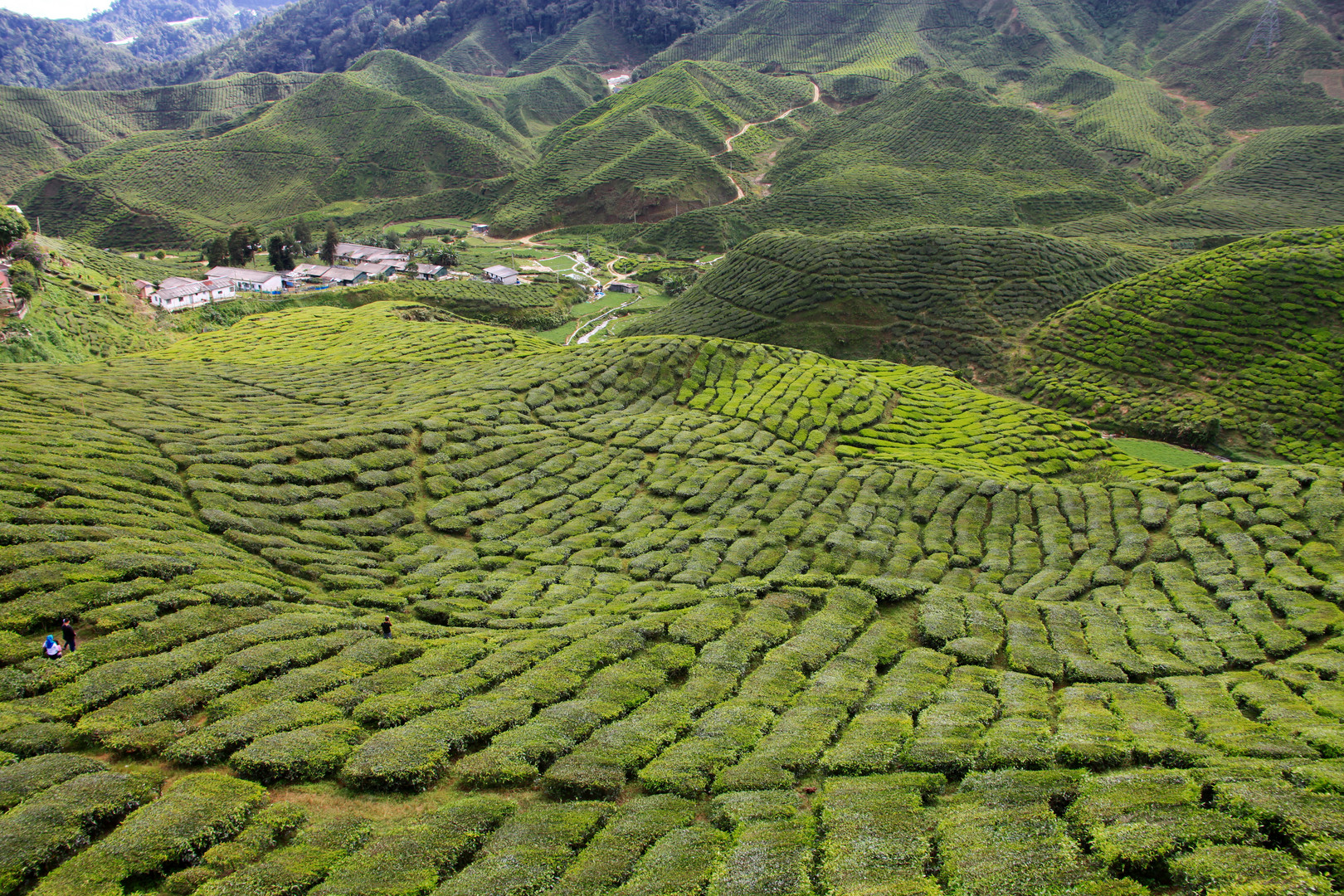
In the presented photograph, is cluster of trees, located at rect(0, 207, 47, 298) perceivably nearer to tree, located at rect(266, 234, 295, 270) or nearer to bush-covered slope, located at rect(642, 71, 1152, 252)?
tree, located at rect(266, 234, 295, 270)

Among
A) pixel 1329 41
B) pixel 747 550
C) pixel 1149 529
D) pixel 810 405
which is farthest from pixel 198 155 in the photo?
pixel 1329 41

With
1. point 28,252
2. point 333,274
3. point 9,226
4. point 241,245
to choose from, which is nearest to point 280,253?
point 241,245

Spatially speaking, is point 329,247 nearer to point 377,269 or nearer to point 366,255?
point 366,255

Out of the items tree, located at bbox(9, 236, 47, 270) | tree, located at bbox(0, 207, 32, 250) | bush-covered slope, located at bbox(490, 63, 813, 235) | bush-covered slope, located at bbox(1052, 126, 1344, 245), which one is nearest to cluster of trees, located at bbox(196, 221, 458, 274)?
bush-covered slope, located at bbox(490, 63, 813, 235)

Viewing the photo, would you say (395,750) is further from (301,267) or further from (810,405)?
(301,267)

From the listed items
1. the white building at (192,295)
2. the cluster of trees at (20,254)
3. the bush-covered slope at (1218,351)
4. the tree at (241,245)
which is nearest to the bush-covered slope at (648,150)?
the tree at (241,245)
